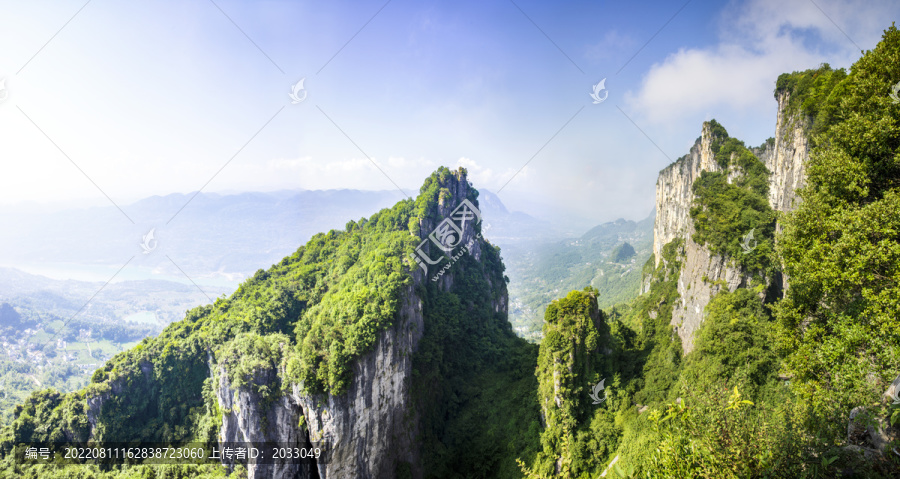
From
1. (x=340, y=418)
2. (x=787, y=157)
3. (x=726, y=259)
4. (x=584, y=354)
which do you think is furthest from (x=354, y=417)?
(x=787, y=157)

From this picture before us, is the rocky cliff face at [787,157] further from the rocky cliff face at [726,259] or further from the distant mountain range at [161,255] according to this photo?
the distant mountain range at [161,255]

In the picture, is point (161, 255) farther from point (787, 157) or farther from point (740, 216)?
point (787, 157)

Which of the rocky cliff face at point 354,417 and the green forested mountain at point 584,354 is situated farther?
the rocky cliff face at point 354,417

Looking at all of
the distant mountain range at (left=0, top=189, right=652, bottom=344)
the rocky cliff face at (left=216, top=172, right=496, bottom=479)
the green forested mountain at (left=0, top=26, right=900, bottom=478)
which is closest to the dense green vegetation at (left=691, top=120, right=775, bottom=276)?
the green forested mountain at (left=0, top=26, right=900, bottom=478)

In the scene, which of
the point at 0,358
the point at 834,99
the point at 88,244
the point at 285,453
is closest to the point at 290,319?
the point at 285,453

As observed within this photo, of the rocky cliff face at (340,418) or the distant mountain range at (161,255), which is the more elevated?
the distant mountain range at (161,255)

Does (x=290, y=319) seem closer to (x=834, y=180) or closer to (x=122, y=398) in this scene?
(x=122, y=398)

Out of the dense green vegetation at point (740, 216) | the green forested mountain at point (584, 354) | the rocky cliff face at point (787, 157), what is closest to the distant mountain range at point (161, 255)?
the green forested mountain at point (584, 354)
